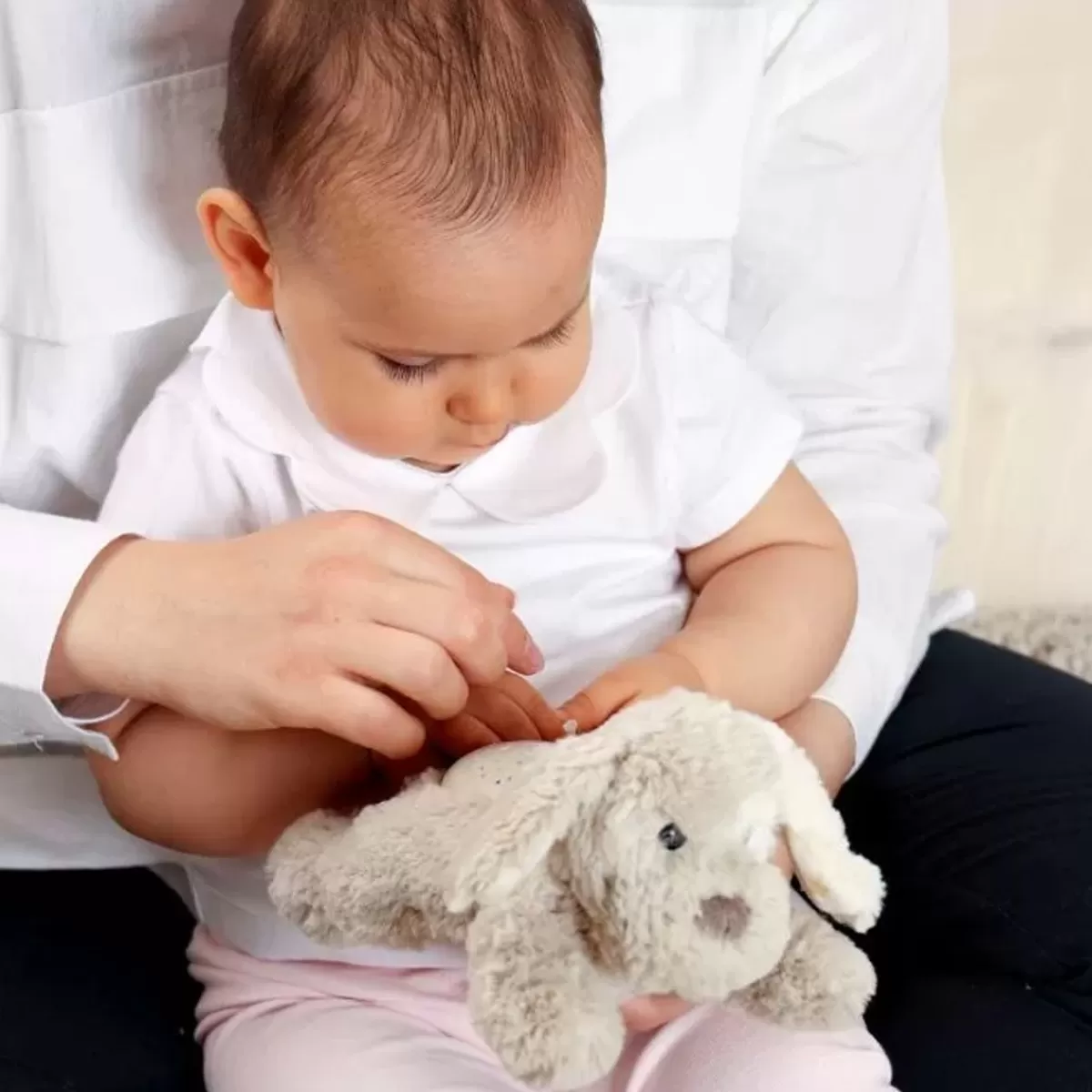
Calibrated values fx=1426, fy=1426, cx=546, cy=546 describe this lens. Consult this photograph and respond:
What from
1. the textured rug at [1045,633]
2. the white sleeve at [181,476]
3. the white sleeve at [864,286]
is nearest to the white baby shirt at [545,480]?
the white sleeve at [181,476]

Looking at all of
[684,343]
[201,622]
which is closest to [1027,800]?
[684,343]

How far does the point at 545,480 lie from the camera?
2.26 feet

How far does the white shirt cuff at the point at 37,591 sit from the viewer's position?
582mm

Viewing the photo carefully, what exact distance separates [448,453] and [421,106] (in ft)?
0.53

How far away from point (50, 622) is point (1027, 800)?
0.51 m

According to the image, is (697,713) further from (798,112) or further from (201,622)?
(798,112)

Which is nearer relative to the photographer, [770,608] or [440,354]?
[440,354]

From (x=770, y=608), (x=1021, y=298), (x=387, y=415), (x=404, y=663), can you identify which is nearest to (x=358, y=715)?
(x=404, y=663)

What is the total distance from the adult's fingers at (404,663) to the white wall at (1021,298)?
2.36ft

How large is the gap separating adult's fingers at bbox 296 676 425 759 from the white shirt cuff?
0.12 m

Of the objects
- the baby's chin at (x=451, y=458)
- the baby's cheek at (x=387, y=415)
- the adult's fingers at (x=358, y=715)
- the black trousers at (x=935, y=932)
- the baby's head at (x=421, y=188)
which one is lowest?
the black trousers at (x=935, y=932)

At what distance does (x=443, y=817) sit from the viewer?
0.50m

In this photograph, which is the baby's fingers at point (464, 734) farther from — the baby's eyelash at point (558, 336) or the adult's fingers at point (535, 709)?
the baby's eyelash at point (558, 336)

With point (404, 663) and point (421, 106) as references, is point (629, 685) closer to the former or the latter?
point (404, 663)
